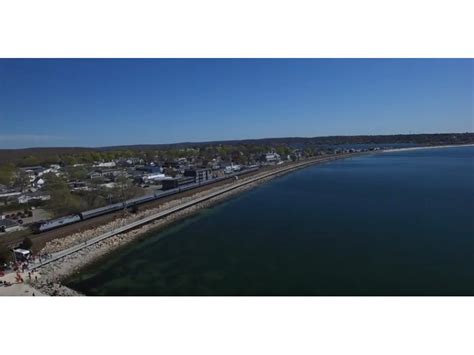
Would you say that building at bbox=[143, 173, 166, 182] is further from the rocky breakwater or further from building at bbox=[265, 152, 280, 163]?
building at bbox=[265, 152, 280, 163]

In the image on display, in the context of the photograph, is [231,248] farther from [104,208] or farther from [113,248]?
[104,208]

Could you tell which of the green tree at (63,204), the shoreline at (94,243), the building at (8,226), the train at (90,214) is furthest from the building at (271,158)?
the building at (8,226)

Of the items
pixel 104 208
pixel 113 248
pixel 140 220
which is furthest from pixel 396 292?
pixel 104 208

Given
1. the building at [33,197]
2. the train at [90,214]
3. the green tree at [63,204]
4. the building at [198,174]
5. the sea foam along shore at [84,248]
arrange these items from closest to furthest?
the sea foam along shore at [84,248] → the train at [90,214] → the green tree at [63,204] → the building at [33,197] → the building at [198,174]

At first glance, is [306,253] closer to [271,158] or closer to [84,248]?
[84,248]

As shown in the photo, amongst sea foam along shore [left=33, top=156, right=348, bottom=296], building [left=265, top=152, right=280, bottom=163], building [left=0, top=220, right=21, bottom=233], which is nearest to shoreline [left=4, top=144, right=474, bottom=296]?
sea foam along shore [left=33, top=156, right=348, bottom=296]

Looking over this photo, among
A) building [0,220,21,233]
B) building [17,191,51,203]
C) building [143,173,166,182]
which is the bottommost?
building [0,220,21,233]

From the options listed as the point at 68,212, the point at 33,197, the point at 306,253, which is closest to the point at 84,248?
the point at 68,212

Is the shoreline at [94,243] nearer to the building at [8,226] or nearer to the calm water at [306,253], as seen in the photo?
the calm water at [306,253]
